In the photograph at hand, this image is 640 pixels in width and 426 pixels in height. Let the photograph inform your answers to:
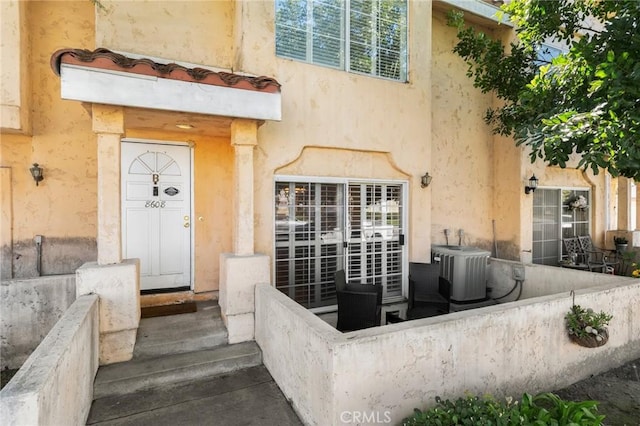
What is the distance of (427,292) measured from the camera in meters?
5.40

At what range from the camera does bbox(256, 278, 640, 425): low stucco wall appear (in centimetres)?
254

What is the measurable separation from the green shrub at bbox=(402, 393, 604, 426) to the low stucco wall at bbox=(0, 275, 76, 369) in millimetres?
4664

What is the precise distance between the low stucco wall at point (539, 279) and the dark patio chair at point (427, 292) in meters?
1.63

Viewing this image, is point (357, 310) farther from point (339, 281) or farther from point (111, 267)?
point (111, 267)

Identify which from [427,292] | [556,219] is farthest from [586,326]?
[556,219]

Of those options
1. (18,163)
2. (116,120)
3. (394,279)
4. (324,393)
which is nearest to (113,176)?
(116,120)

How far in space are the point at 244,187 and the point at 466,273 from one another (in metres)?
4.30

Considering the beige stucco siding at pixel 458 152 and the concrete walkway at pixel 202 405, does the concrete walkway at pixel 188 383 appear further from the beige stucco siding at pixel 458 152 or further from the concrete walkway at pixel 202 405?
the beige stucco siding at pixel 458 152

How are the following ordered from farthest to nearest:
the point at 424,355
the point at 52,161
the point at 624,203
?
1. the point at 624,203
2. the point at 52,161
3. the point at 424,355

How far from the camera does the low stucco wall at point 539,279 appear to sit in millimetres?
4795

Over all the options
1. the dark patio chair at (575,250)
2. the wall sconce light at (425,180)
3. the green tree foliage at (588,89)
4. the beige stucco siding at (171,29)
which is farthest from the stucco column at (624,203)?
the beige stucco siding at (171,29)

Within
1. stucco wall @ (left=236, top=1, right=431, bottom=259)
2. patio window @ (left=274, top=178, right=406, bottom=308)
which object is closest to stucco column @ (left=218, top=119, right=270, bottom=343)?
stucco wall @ (left=236, top=1, right=431, bottom=259)

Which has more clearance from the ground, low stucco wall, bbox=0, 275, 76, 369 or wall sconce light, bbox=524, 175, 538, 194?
wall sconce light, bbox=524, 175, 538, 194

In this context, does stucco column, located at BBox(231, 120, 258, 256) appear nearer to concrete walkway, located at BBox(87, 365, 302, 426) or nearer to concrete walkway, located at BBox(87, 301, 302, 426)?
concrete walkway, located at BBox(87, 301, 302, 426)
